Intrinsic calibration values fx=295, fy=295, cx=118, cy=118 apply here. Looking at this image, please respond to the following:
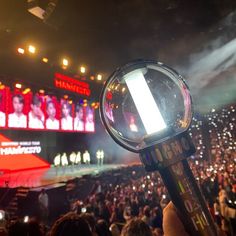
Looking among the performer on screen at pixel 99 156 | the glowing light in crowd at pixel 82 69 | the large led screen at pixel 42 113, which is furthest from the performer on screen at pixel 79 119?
the performer on screen at pixel 99 156

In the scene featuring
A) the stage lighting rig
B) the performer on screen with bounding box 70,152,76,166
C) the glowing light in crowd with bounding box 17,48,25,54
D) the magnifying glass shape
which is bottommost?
the magnifying glass shape

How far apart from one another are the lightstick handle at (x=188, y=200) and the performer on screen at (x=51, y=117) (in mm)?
23384

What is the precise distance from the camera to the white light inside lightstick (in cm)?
111

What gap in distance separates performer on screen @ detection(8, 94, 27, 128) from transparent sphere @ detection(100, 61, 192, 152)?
2058 centimetres

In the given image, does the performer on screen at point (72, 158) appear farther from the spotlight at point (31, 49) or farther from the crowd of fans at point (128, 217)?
the crowd of fans at point (128, 217)

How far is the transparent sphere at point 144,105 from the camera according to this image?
3.64ft

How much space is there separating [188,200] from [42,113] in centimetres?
2328

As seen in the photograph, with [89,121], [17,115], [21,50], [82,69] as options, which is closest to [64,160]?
[89,121]

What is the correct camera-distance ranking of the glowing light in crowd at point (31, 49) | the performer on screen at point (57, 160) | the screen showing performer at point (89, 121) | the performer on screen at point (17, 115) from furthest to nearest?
the screen showing performer at point (89, 121), the performer on screen at point (57, 160), the glowing light in crowd at point (31, 49), the performer on screen at point (17, 115)

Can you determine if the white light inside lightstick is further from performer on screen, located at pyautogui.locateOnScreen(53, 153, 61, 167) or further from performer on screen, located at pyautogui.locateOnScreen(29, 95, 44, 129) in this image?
performer on screen, located at pyautogui.locateOnScreen(53, 153, 61, 167)

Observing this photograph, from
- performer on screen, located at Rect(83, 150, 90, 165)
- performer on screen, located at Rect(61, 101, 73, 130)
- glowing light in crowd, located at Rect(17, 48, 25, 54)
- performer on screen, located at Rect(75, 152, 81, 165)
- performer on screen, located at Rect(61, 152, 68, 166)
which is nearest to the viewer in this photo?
glowing light in crowd, located at Rect(17, 48, 25, 54)

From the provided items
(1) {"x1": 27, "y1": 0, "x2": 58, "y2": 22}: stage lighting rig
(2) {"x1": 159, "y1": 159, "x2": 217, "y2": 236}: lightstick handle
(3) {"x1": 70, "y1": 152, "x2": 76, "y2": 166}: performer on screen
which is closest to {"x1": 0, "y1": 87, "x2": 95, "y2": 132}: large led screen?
(3) {"x1": 70, "y1": 152, "x2": 76, "y2": 166}: performer on screen

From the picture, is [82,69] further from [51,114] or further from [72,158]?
[72,158]

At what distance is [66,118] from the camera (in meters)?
26.0
